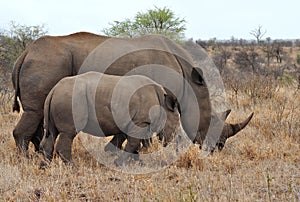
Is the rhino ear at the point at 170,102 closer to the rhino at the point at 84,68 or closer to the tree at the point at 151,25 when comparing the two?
the rhino at the point at 84,68

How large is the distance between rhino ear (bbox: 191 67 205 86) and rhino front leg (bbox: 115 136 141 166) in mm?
1723

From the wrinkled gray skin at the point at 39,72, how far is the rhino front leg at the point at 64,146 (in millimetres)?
987

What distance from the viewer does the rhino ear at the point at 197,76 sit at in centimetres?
695

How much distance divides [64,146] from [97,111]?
25.5 inches

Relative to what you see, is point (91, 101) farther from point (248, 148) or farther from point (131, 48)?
point (248, 148)

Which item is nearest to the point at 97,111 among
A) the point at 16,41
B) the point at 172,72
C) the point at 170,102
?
the point at 170,102

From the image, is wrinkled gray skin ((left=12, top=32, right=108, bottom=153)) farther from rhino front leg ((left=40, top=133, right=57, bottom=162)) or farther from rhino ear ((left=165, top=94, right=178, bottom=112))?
rhino ear ((left=165, top=94, right=178, bottom=112))

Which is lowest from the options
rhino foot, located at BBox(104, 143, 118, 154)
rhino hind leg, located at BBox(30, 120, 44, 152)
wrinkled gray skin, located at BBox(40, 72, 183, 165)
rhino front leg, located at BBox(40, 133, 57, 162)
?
rhino foot, located at BBox(104, 143, 118, 154)

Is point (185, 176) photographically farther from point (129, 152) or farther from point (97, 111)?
point (97, 111)

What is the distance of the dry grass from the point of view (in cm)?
428

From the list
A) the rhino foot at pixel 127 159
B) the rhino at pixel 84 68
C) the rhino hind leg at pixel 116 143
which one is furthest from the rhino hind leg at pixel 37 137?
the rhino foot at pixel 127 159

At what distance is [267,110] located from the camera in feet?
31.0

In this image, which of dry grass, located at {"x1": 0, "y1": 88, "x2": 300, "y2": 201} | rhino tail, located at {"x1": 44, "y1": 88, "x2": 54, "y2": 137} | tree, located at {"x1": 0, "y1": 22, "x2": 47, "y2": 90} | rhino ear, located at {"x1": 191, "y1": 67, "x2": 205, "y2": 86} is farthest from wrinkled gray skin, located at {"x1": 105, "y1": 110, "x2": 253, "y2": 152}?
tree, located at {"x1": 0, "y1": 22, "x2": 47, "y2": 90}

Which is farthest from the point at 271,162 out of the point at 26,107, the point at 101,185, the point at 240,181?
the point at 26,107
